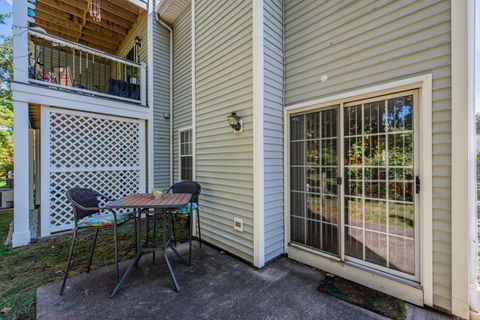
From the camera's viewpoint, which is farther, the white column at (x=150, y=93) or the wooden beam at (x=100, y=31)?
the wooden beam at (x=100, y=31)

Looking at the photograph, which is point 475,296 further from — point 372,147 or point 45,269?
point 45,269

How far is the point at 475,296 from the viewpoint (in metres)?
1.89

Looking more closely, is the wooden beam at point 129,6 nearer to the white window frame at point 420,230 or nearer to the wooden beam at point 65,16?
the wooden beam at point 65,16

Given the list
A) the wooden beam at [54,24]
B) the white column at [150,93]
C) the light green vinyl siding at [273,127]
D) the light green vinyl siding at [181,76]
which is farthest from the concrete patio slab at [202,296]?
the wooden beam at [54,24]

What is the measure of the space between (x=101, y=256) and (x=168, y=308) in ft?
5.98

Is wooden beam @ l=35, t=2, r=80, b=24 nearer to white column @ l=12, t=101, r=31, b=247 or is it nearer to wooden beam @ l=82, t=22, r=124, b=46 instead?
wooden beam @ l=82, t=22, r=124, b=46

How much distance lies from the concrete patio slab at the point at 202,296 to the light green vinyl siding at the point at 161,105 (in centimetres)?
311

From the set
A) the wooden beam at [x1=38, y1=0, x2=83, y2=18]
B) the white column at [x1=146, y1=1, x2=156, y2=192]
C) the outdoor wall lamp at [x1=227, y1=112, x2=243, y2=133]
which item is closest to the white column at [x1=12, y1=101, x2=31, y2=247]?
the white column at [x1=146, y1=1, x2=156, y2=192]

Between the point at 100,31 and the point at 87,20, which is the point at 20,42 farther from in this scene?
the point at 100,31

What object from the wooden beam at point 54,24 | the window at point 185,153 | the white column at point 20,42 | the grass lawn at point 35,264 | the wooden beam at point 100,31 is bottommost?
the grass lawn at point 35,264

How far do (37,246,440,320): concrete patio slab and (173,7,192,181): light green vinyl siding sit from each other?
326cm

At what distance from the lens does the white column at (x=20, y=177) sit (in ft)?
11.9

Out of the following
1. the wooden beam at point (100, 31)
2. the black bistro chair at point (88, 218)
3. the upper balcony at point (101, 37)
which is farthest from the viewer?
the wooden beam at point (100, 31)

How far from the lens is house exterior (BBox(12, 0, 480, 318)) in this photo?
195 cm
